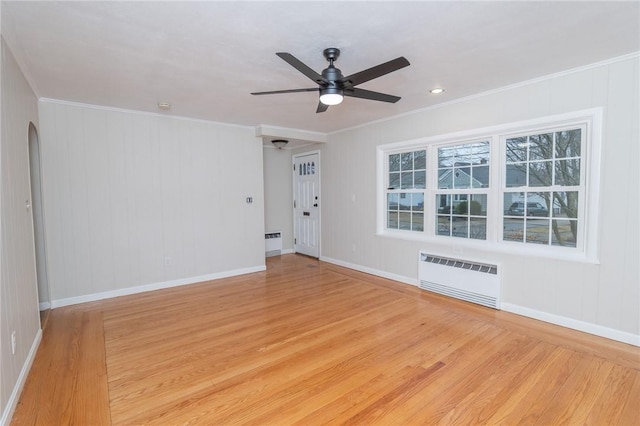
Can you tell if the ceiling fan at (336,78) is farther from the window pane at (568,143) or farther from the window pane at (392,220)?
the window pane at (392,220)

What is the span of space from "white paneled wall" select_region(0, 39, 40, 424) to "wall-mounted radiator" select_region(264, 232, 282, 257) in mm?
4041

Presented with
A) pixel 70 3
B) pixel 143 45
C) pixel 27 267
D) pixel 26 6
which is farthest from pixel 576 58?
pixel 27 267

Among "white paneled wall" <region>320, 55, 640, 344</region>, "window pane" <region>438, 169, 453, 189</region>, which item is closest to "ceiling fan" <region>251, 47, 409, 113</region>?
"white paneled wall" <region>320, 55, 640, 344</region>

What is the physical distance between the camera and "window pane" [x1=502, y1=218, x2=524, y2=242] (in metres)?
3.44

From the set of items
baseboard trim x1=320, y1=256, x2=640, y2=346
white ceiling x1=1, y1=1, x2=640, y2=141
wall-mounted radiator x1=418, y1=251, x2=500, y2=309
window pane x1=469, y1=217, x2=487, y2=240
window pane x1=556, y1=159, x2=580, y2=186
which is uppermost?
white ceiling x1=1, y1=1, x2=640, y2=141

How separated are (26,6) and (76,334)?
8.92 ft

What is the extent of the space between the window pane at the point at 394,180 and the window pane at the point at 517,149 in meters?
1.54

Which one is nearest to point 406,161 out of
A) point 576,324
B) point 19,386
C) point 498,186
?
point 498,186

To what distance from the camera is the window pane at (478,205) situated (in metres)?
3.73

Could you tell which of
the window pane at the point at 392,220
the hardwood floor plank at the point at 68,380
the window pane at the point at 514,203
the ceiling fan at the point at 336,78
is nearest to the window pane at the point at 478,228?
the window pane at the point at 514,203

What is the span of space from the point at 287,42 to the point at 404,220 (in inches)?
123

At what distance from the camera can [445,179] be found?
413cm

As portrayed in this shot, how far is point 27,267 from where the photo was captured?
8.61ft

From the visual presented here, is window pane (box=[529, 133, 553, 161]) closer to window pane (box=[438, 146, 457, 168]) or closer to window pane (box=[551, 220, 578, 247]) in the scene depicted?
window pane (box=[551, 220, 578, 247])
